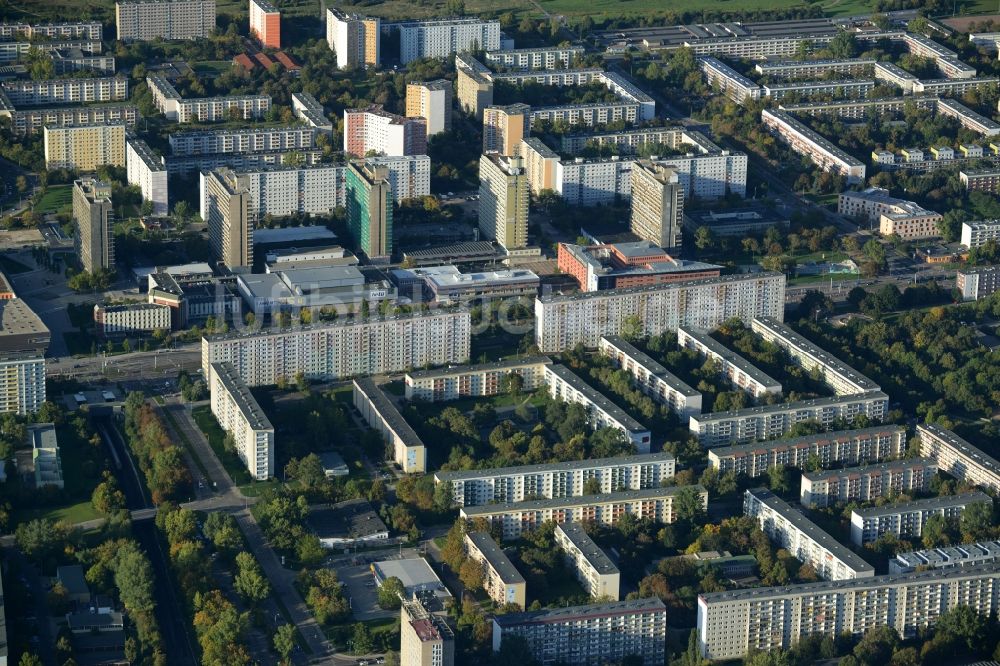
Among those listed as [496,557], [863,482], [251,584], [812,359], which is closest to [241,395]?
[251,584]

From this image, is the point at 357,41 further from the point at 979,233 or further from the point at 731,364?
the point at 731,364

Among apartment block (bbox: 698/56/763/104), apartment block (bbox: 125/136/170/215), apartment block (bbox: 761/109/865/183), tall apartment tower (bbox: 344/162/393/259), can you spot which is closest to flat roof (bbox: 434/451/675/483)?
tall apartment tower (bbox: 344/162/393/259)

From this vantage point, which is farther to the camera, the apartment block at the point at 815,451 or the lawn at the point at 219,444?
the apartment block at the point at 815,451

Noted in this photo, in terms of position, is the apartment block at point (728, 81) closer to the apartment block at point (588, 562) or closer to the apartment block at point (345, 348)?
the apartment block at point (345, 348)

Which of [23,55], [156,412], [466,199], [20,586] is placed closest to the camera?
[20,586]

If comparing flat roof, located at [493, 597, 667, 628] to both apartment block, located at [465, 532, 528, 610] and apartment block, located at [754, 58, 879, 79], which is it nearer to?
apartment block, located at [465, 532, 528, 610]

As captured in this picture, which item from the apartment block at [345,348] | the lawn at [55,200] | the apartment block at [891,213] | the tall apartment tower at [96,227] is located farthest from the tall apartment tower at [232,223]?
the apartment block at [891,213]

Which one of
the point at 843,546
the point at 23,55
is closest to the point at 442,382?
the point at 843,546

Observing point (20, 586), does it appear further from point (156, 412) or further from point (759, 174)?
point (759, 174)
